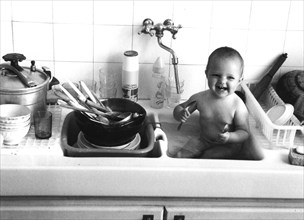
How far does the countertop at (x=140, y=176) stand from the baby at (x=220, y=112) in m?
0.14

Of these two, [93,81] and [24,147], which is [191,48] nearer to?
[93,81]

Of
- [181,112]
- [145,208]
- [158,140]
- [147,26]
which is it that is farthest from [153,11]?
[145,208]

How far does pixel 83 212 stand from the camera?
161cm

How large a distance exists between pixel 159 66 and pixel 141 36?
0.45 feet

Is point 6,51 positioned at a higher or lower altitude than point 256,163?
higher

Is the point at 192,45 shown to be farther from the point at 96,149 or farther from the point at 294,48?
the point at 96,149

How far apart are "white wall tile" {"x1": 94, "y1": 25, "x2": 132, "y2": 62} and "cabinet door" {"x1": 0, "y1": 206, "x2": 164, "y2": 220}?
26.1 inches

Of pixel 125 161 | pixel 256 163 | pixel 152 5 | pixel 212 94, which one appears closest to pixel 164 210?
pixel 125 161

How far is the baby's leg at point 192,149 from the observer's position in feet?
5.94

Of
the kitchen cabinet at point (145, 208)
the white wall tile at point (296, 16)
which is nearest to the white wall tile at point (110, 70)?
the kitchen cabinet at point (145, 208)

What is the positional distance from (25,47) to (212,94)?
2.43 feet

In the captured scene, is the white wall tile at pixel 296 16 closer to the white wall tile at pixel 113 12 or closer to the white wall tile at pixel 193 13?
the white wall tile at pixel 193 13

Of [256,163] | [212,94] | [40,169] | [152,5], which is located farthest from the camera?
[152,5]

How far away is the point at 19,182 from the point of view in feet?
5.13
